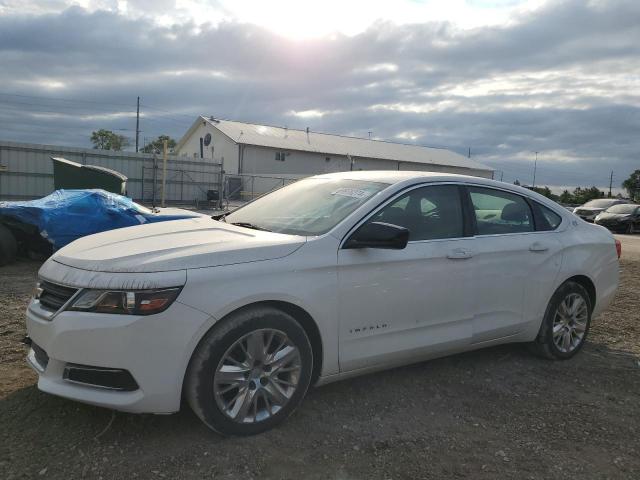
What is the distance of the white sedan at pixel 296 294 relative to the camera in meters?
2.84

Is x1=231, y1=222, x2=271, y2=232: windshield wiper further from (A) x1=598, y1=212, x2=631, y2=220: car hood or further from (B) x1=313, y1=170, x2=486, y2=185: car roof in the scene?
(A) x1=598, y1=212, x2=631, y2=220: car hood

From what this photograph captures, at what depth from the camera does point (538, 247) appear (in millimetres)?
4488

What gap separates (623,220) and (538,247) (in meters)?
23.4

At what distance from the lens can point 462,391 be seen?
13.2 feet

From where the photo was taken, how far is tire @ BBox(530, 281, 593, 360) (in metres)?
4.64

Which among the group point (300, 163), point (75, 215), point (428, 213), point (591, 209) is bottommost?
point (591, 209)

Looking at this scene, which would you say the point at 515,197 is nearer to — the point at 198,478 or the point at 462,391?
the point at 462,391

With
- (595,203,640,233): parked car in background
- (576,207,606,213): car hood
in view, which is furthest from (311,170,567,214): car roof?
(576,207,606,213): car hood

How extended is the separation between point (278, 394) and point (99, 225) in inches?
230

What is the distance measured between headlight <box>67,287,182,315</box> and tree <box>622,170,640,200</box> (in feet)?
220

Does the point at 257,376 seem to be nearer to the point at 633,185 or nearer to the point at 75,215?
the point at 75,215

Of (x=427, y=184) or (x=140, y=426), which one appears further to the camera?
(x=427, y=184)

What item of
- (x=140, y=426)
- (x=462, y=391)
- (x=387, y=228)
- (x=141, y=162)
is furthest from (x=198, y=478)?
(x=141, y=162)

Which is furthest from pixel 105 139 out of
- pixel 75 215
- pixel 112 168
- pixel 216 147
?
pixel 75 215
